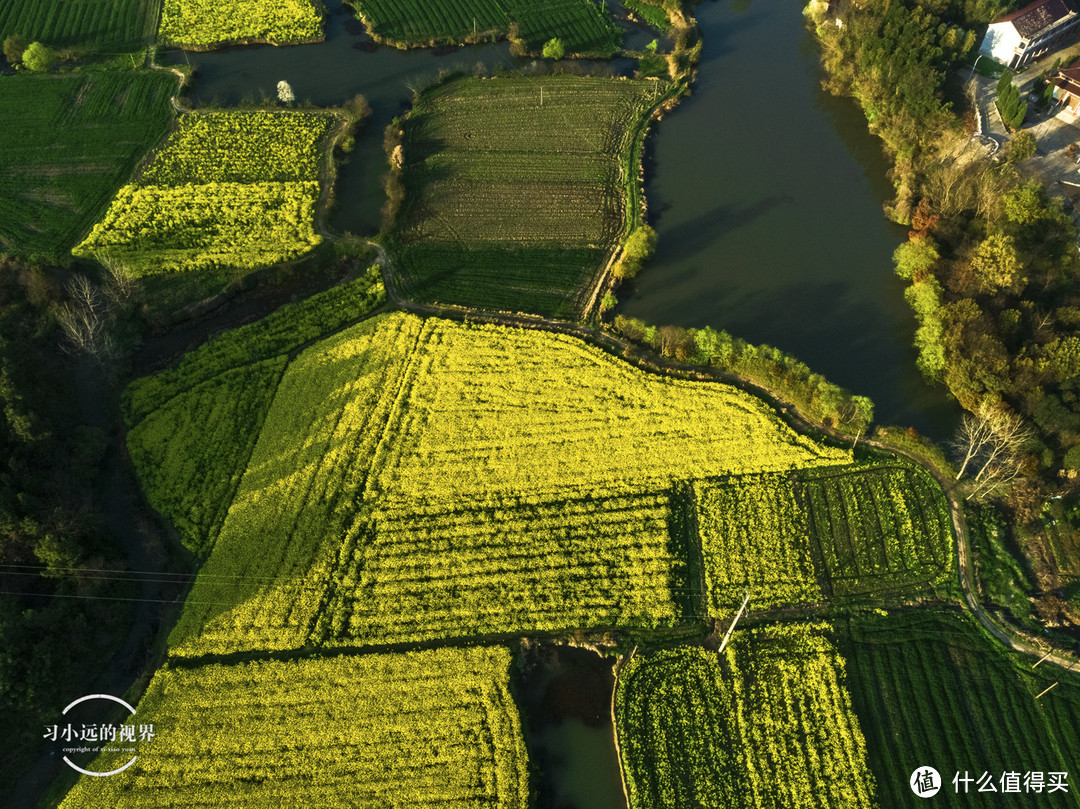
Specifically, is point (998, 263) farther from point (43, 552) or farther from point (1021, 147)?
point (43, 552)

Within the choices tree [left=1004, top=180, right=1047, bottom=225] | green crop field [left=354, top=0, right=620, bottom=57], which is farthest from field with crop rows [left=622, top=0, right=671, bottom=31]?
tree [left=1004, top=180, right=1047, bottom=225]

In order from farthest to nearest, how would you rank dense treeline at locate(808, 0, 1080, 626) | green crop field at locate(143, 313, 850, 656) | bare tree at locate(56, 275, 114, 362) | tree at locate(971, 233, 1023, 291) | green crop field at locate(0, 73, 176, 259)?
green crop field at locate(0, 73, 176, 259) < tree at locate(971, 233, 1023, 291) < bare tree at locate(56, 275, 114, 362) < dense treeline at locate(808, 0, 1080, 626) < green crop field at locate(143, 313, 850, 656)

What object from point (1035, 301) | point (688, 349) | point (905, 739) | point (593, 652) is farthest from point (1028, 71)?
point (593, 652)

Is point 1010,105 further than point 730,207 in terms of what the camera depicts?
No

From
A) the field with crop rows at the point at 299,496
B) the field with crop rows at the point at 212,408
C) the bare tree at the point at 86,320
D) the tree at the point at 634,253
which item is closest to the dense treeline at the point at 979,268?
the tree at the point at 634,253

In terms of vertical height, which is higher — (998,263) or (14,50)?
(14,50)

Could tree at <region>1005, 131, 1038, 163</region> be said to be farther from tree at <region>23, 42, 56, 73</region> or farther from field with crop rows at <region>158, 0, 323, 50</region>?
tree at <region>23, 42, 56, 73</region>

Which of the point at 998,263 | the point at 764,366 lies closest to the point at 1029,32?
the point at 998,263

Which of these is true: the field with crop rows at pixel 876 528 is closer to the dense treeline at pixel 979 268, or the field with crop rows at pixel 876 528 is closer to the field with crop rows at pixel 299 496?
the dense treeline at pixel 979 268
